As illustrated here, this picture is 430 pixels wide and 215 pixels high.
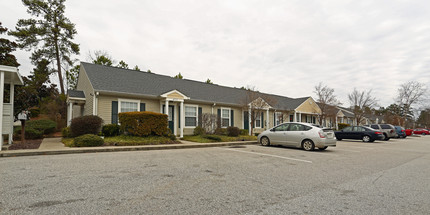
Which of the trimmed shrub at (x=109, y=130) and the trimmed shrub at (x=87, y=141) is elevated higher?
the trimmed shrub at (x=109, y=130)

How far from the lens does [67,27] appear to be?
26.8 m

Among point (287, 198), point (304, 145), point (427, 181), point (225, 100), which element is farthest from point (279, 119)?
point (287, 198)

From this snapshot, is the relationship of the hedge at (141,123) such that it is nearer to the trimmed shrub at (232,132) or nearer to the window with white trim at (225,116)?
the trimmed shrub at (232,132)

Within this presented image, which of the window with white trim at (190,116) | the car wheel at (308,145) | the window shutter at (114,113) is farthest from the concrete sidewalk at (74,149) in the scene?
the window with white trim at (190,116)

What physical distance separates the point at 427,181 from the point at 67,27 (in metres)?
32.2

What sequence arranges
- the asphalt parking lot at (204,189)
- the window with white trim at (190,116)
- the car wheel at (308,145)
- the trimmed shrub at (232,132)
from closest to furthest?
the asphalt parking lot at (204,189) < the car wheel at (308,145) < the trimmed shrub at (232,132) < the window with white trim at (190,116)

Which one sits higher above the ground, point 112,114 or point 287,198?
point 112,114

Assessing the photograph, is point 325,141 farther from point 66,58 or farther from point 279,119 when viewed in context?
point 66,58

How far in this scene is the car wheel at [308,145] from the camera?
11.4 metres

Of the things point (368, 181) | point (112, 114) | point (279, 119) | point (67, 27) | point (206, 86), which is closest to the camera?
point (368, 181)

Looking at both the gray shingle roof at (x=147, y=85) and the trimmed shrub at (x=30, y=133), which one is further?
the gray shingle roof at (x=147, y=85)

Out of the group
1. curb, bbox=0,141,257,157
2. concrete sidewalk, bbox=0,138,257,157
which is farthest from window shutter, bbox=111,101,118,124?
curb, bbox=0,141,257,157

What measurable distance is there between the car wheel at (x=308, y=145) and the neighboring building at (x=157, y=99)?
7.68 meters

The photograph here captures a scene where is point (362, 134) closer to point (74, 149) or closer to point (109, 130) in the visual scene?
point (109, 130)
